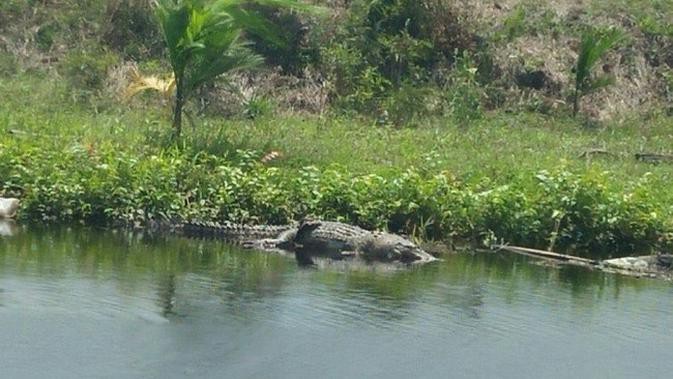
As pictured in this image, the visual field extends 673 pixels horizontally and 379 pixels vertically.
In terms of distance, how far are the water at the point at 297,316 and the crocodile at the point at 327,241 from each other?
27cm

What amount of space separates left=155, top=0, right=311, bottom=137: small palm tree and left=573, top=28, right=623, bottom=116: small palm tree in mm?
7030

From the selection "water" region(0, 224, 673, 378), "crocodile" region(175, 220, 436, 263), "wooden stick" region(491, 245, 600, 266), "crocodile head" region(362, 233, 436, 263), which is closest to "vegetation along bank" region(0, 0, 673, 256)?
"wooden stick" region(491, 245, 600, 266)

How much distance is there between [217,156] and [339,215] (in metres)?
1.81

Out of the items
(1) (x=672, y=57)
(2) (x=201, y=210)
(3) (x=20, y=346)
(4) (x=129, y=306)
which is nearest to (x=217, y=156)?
(2) (x=201, y=210)

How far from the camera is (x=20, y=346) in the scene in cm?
1030

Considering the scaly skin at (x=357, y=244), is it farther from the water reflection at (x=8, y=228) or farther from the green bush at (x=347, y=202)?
the water reflection at (x=8, y=228)

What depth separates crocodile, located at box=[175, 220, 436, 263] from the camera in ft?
48.0

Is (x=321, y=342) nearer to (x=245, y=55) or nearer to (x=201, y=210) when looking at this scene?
(x=201, y=210)

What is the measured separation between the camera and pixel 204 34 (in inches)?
685

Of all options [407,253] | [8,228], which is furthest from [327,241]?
[8,228]

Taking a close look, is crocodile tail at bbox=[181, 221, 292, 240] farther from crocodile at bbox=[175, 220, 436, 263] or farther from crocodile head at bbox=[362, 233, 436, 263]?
crocodile head at bbox=[362, 233, 436, 263]

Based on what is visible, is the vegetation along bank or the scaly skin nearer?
the scaly skin

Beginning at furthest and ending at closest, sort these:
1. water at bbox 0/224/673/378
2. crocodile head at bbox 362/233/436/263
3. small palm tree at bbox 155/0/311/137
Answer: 1. small palm tree at bbox 155/0/311/137
2. crocodile head at bbox 362/233/436/263
3. water at bbox 0/224/673/378

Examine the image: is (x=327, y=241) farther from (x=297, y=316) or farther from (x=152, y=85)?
(x=152, y=85)
